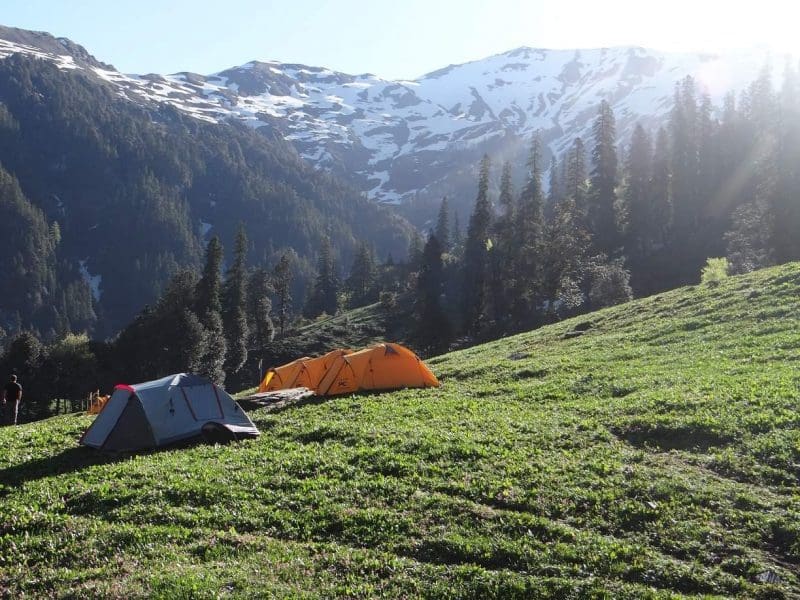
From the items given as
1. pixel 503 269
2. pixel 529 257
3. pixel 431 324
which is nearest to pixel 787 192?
pixel 529 257

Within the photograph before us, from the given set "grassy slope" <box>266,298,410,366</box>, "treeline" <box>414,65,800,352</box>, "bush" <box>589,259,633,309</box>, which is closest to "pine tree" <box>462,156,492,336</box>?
"treeline" <box>414,65,800,352</box>

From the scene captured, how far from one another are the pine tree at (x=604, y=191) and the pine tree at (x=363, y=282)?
52.2 metres

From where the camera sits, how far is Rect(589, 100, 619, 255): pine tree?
307 feet

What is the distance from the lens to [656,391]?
814 inches

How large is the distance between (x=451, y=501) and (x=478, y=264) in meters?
75.6

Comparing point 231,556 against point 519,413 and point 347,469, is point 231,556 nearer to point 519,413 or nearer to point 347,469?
point 347,469

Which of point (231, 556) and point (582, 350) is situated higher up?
point (231, 556)

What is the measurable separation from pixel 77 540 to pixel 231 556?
3.24 m

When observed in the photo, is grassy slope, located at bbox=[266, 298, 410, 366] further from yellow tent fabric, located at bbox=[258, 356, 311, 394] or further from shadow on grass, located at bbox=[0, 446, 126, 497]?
shadow on grass, located at bbox=[0, 446, 126, 497]

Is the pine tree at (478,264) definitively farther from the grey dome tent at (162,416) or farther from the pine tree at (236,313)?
the grey dome tent at (162,416)

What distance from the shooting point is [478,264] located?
285 feet

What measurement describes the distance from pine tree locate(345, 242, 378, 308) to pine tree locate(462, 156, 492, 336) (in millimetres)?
43099

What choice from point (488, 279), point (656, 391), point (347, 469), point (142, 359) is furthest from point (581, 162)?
point (347, 469)

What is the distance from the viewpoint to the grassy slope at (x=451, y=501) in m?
9.73
